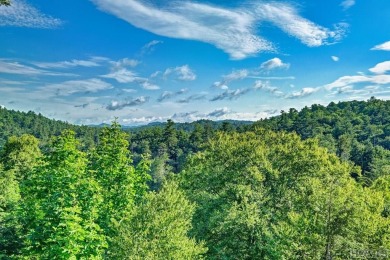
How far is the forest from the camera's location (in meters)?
22.6

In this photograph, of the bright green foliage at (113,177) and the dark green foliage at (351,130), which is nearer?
the bright green foliage at (113,177)

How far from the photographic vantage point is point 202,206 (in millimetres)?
36688

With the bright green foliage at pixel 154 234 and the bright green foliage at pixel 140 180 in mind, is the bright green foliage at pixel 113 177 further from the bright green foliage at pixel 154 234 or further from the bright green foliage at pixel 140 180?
the bright green foliage at pixel 154 234

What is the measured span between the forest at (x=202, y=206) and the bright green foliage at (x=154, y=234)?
7cm

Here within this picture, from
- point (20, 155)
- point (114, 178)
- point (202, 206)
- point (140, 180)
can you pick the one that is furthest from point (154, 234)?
point (20, 155)

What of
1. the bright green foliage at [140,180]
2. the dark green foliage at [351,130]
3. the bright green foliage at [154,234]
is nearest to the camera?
the bright green foliage at [154,234]

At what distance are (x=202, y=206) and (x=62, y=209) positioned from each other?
17.9 meters

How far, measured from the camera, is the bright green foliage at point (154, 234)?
22.2m

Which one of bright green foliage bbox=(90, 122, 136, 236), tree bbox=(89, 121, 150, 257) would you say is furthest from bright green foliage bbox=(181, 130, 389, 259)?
bright green foliage bbox=(90, 122, 136, 236)

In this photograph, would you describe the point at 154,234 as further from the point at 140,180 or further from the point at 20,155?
the point at 20,155

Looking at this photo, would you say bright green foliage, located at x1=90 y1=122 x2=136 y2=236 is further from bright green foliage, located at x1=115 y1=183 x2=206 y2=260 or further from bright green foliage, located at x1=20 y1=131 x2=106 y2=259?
bright green foliage, located at x1=20 y1=131 x2=106 y2=259

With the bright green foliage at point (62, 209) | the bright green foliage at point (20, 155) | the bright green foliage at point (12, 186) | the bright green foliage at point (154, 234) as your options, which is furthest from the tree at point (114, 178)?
the bright green foliage at point (20, 155)

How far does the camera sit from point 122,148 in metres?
31.3

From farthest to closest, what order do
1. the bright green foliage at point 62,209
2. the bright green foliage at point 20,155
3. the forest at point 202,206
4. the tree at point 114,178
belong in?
the bright green foliage at point 20,155, the tree at point 114,178, the forest at point 202,206, the bright green foliage at point 62,209
